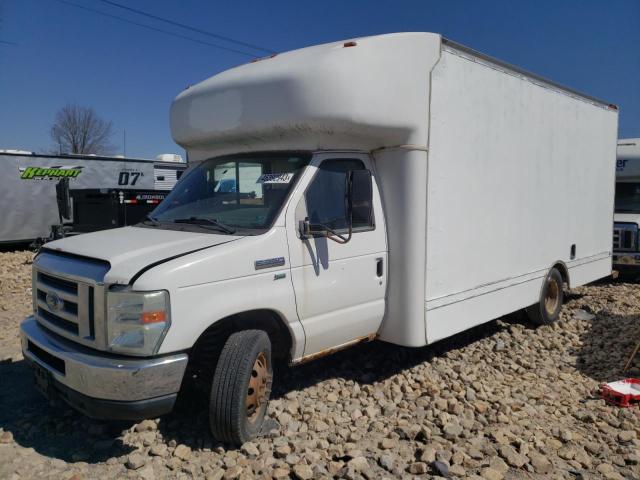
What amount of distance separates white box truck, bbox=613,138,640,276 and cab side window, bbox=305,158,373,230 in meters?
8.24

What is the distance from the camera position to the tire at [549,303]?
7029mm

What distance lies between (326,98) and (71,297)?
2.46m

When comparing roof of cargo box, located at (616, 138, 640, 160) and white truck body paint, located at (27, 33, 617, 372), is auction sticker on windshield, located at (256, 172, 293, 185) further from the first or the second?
roof of cargo box, located at (616, 138, 640, 160)

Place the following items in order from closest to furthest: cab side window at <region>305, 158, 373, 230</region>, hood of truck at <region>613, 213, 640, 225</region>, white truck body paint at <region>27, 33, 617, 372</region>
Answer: white truck body paint at <region>27, 33, 617, 372</region>, cab side window at <region>305, 158, 373, 230</region>, hood of truck at <region>613, 213, 640, 225</region>

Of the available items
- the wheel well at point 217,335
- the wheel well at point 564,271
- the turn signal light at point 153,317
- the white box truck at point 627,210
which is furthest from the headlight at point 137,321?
the white box truck at point 627,210

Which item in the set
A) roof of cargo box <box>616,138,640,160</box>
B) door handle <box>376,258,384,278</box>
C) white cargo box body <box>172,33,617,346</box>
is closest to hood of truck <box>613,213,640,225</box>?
roof of cargo box <box>616,138,640,160</box>

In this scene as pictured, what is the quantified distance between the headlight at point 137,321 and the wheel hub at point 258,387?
0.86 meters

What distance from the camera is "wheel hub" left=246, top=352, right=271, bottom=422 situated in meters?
4.04

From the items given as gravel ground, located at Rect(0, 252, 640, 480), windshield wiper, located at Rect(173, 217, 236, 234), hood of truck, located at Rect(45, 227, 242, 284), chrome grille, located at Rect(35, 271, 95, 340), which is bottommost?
gravel ground, located at Rect(0, 252, 640, 480)

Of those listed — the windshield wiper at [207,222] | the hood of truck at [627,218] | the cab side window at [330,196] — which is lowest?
the hood of truck at [627,218]

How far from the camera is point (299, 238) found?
4.25 meters

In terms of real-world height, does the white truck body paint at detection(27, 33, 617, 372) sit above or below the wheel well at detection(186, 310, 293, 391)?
above

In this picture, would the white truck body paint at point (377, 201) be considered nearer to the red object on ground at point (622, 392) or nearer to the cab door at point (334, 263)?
the cab door at point (334, 263)

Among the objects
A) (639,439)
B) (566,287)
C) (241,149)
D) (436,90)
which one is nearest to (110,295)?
(241,149)
